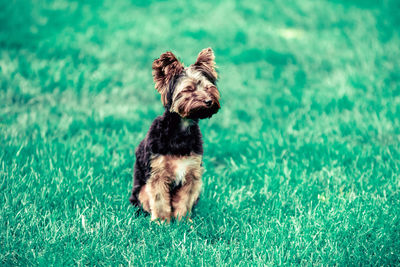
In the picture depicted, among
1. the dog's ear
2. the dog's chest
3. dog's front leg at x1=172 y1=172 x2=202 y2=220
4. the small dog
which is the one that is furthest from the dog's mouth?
dog's front leg at x1=172 y1=172 x2=202 y2=220

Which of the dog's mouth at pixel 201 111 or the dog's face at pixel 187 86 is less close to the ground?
the dog's face at pixel 187 86

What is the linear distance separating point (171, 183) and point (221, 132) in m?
2.29

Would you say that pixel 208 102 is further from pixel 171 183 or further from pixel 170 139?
pixel 171 183

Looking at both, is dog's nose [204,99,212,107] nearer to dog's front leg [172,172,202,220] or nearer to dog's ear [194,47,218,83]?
dog's ear [194,47,218,83]

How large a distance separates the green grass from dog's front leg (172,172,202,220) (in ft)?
0.54

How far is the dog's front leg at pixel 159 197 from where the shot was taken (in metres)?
3.45

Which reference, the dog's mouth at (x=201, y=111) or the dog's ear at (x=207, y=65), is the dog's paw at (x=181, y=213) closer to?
the dog's mouth at (x=201, y=111)

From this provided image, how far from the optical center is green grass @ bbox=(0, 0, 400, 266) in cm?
336

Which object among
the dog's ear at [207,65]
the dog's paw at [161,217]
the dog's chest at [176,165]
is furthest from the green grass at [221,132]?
the dog's ear at [207,65]

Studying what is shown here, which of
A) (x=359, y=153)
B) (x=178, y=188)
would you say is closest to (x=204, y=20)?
(x=359, y=153)

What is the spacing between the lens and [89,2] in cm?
977

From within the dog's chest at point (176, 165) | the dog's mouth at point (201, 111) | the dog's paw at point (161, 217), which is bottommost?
the dog's paw at point (161, 217)

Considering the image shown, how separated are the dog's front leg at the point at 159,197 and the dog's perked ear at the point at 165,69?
0.76 meters

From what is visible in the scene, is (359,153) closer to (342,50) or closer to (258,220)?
(258,220)
